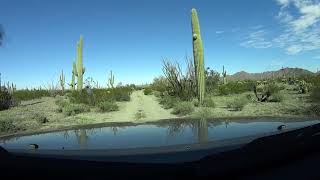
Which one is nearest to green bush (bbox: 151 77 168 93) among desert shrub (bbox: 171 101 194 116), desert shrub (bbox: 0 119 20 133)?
desert shrub (bbox: 171 101 194 116)

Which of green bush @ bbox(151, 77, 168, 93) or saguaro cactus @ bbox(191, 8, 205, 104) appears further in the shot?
green bush @ bbox(151, 77, 168, 93)

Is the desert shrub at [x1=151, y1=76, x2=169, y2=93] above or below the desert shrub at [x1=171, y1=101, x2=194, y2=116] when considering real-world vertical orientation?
above

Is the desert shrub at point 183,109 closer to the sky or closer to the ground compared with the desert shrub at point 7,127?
closer to the sky

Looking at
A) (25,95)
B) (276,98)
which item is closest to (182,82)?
(276,98)

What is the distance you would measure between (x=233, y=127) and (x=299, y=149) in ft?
4.51

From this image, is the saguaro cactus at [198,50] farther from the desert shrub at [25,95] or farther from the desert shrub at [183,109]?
the desert shrub at [25,95]

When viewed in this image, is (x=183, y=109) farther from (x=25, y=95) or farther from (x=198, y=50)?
(x=25, y=95)

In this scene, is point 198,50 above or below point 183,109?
above

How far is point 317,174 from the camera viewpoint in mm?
2209

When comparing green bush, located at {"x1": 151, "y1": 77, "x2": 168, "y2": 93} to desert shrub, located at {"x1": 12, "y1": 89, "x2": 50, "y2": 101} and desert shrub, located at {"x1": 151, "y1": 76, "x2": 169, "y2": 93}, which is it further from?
desert shrub, located at {"x1": 12, "y1": 89, "x2": 50, "y2": 101}

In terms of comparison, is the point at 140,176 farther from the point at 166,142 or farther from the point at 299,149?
the point at 166,142

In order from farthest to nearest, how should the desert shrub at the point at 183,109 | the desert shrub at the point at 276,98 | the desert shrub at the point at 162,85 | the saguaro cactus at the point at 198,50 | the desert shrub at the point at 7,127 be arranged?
the desert shrub at the point at 162,85 → the desert shrub at the point at 276,98 → the saguaro cactus at the point at 198,50 → the desert shrub at the point at 183,109 → the desert shrub at the point at 7,127

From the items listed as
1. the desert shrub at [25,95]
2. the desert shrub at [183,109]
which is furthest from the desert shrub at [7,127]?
the desert shrub at [25,95]

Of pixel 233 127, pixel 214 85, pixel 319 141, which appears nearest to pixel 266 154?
pixel 319 141
